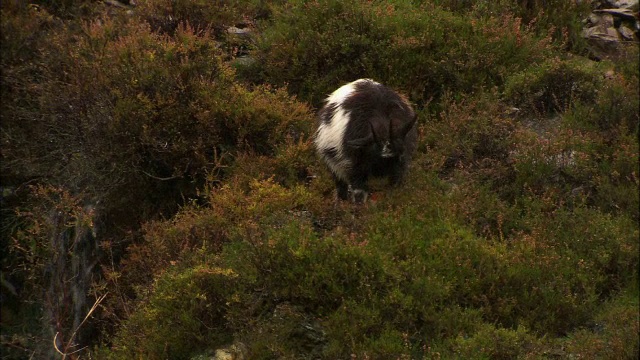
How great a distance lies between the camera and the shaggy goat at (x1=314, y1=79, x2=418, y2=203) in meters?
8.77

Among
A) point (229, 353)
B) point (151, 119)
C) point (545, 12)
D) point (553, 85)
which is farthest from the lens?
point (545, 12)

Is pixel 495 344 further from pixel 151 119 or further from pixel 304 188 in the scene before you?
pixel 151 119

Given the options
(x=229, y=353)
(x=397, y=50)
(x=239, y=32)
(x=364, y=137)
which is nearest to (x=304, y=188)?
(x=364, y=137)

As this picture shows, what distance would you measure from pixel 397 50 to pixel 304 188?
2962 mm

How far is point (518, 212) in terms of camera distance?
30.0 ft

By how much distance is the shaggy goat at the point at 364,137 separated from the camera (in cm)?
877

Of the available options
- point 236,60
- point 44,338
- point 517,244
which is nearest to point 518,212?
point 517,244

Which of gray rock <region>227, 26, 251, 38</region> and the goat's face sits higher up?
the goat's face

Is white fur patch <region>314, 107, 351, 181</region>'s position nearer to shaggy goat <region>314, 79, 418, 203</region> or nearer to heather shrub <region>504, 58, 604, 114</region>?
shaggy goat <region>314, 79, 418, 203</region>

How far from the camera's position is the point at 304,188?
32.1 ft

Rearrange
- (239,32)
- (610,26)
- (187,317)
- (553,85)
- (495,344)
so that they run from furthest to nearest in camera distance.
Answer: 1. (239,32)
2. (610,26)
3. (553,85)
4. (187,317)
5. (495,344)

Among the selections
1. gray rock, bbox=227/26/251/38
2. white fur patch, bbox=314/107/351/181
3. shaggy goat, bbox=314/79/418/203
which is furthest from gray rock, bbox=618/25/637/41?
gray rock, bbox=227/26/251/38

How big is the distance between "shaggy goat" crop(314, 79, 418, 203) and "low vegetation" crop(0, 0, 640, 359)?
0.89 ft

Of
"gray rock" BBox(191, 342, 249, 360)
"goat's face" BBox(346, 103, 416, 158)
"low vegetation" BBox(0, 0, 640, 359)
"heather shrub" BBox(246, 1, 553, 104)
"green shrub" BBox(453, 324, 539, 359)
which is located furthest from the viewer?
"heather shrub" BBox(246, 1, 553, 104)
